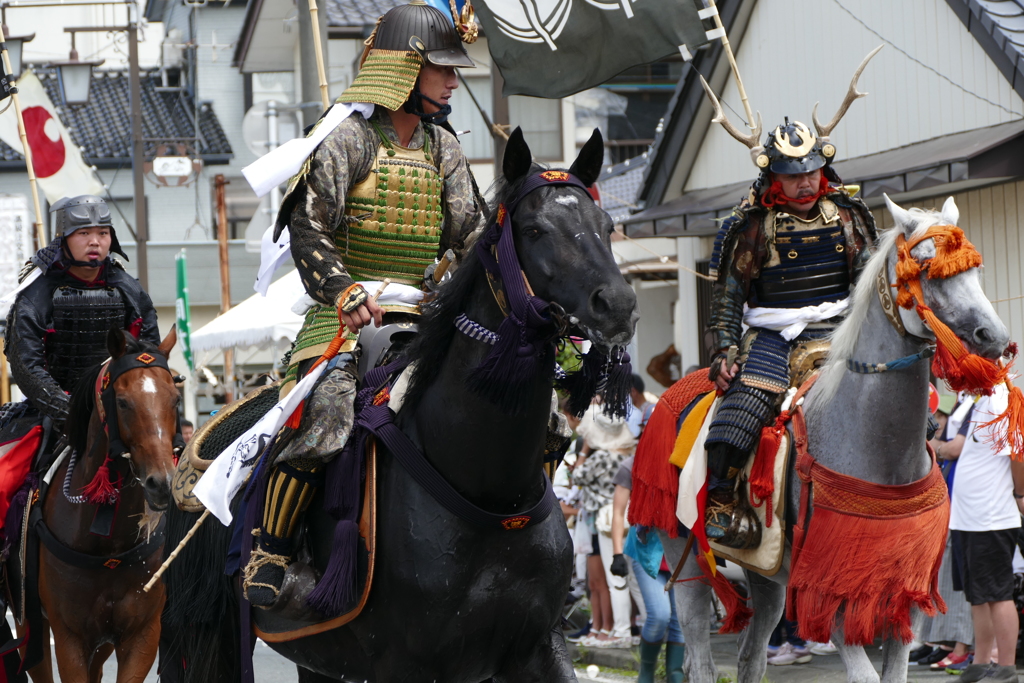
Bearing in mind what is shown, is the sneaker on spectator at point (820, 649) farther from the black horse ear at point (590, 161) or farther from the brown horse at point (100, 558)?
the black horse ear at point (590, 161)

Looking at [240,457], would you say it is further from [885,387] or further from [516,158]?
[885,387]

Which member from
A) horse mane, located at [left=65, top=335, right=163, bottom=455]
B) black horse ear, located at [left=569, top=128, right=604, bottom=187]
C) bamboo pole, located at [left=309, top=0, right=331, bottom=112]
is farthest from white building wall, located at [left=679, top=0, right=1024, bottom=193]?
horse mane, located at [left=65, top=335, right=163, bottom=455]

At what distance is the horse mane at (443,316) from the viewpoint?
429 cm

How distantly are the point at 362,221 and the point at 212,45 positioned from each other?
3336cm

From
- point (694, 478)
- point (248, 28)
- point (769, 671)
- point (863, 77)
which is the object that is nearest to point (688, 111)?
point (863, 77)

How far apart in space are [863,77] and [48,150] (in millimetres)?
9250

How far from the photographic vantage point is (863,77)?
1295 cm

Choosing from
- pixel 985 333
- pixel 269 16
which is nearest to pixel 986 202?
pixel 985 333

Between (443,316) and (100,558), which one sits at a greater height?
(443,316)

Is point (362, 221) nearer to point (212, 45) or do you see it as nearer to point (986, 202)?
point (986, 202)

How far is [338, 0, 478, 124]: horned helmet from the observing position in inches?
202

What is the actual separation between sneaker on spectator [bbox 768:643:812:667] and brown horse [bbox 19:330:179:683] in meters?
5.17

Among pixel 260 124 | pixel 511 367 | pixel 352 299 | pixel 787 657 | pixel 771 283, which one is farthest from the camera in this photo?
pixel 260 124

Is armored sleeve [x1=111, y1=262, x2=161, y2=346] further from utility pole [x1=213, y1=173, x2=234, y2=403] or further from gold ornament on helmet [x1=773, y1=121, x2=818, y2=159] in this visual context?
utility pole [x1=213, y1=173, x2=234, y2=403]
